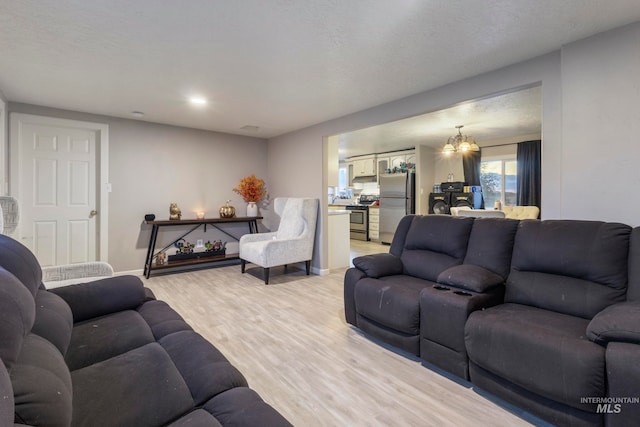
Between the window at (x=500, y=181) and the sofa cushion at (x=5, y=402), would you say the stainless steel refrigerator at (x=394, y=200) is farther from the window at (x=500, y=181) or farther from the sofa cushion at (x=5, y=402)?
the sofa cushion at (x=5, y=402)

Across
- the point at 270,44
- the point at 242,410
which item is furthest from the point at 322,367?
the point at 270,44

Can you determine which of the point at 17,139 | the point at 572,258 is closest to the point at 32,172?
the point at 17,139

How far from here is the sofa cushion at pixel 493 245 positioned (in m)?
2.29

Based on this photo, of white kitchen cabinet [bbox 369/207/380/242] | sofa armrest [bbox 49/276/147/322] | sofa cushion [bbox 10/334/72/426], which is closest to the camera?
sofa cushion [bbox 10/334/72/426]

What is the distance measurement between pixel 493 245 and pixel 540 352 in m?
0.97

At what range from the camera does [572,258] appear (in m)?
1.96

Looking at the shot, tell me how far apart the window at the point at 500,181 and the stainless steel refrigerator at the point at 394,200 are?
5.07ft

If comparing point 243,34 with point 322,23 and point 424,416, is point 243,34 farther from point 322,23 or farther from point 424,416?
point 424,416

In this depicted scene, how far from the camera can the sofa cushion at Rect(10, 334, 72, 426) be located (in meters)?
0.71

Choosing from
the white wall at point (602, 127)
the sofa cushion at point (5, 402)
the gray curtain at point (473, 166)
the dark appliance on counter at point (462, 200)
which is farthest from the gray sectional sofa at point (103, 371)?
the gray curtain at point (473, 166)

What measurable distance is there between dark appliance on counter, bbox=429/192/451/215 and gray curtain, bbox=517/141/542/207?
1324mm

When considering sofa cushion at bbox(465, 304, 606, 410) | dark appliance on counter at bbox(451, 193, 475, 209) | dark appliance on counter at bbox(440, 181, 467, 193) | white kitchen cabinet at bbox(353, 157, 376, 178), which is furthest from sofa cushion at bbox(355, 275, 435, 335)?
white kitchen cabinet at bbox(353, 157, 376, 178)

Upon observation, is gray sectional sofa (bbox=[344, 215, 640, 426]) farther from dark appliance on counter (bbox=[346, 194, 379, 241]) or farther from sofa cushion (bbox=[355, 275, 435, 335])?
dark appliance on counter (bbox=[346, 194, 379, 241])

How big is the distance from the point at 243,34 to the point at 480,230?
229 centimetres
